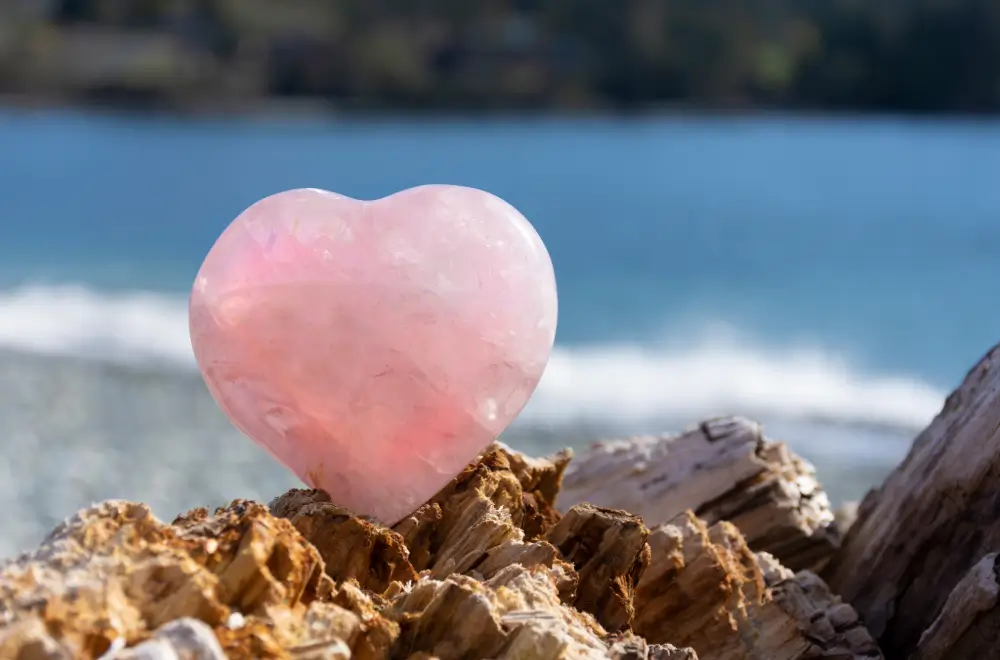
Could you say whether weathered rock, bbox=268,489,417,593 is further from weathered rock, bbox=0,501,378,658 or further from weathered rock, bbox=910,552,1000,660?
weathered rock, bbox=910,552,1000,660

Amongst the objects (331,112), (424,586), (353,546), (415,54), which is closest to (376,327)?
(353,546)

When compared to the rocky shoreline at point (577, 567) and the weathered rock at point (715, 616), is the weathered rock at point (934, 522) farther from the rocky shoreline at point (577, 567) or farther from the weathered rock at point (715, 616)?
the weathered rock at point (715, 616)

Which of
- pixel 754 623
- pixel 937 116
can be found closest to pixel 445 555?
pixel 754 623

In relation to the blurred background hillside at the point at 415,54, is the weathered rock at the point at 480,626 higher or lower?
lower

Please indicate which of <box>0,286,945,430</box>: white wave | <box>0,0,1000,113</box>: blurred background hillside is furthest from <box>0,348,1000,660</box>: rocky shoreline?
<box>0,0,1000,113</box>: blurred background hillside

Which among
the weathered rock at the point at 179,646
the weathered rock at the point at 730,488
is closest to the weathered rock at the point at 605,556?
the weathered rock at the point at 730,488
